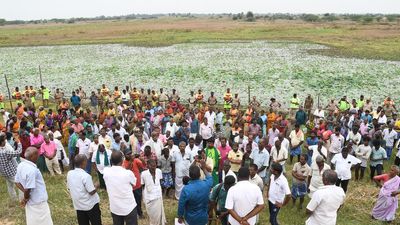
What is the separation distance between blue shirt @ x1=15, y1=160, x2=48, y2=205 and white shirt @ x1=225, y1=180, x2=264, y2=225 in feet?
10.9

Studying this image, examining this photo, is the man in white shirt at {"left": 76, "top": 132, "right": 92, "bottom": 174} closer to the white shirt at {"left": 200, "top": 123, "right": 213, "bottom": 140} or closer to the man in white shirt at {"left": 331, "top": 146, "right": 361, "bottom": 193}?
the white shirt at {"left": 200, "top": 123, "right": 213, "bottom": 140}

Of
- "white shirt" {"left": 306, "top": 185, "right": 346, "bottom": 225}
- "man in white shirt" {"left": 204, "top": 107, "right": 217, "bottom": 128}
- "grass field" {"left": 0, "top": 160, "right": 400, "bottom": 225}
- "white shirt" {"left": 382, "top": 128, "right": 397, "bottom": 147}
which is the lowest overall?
"grass field" {"left": 0, "top": 160, "right": 400, "bottom": 225}

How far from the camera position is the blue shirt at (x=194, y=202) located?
657 cm

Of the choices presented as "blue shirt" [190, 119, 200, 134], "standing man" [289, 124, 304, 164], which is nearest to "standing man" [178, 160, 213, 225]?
"standing man" [289, 124, 304, 164]

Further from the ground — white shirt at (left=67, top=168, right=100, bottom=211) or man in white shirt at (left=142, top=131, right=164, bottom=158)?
white shirt at (left=67, top=168, right=100, bottom=211)

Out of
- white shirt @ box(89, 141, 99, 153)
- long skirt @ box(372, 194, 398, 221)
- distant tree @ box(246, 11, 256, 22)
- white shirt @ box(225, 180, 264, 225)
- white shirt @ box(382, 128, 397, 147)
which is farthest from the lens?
distant tree @ box(246, 11, 256, 22)

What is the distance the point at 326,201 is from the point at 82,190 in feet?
13.9

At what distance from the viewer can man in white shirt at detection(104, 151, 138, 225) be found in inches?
265

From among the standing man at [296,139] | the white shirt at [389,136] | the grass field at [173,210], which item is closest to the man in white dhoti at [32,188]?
the grass field at [173,210]

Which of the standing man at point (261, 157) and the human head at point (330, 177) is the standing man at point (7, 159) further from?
the human head at point (330, 177)

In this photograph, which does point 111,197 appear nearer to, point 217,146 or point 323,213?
point 323,213

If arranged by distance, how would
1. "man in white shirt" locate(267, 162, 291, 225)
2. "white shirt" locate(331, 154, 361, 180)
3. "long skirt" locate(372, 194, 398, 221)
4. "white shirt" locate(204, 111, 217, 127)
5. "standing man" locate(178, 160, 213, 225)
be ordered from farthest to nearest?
"white shirt" locate(204, 111, 217, 127)
"white shirt" locate(331, 154, 361, 180)
"long skirt" locate(372, 194, 398, 221)
"man in white shirt" locate(267, 162, 291, 225)
"standing man" locate(178, 160, 213, 225)

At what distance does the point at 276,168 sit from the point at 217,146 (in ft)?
12.8

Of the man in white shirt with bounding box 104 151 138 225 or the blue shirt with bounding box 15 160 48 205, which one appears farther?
the man in white shirt with bounding box 104 151 138 225
